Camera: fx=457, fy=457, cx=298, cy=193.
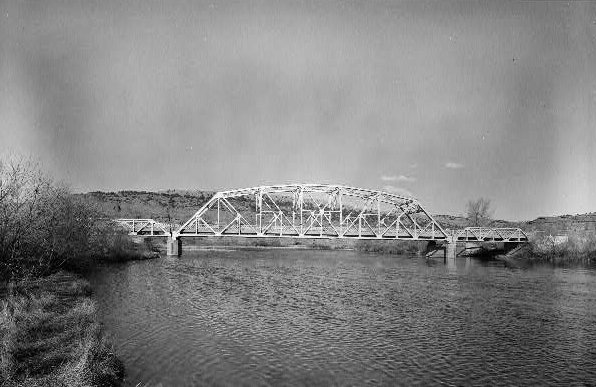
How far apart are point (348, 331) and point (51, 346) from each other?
1246cm

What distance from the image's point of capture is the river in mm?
15117

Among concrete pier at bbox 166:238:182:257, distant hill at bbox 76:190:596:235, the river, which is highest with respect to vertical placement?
distant hill at bbox 76:190:596:235

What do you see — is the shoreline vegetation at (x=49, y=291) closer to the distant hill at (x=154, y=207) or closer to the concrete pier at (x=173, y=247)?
the concrete pier at (x=173, y=247)

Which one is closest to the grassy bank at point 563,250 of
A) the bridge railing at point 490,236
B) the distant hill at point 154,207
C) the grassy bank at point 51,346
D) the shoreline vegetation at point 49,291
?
the bridge railing at point 490,236

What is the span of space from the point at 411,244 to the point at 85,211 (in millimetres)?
64448

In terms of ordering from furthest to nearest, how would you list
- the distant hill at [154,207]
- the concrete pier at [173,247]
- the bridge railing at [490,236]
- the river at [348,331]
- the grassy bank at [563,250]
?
the distant hill at [154,207], the bridge railing at [490,236], the concrete pier at [173,247], the grassy bank at [563,250], the river at [348,331]

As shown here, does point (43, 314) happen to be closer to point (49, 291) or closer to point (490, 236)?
point (49, 291)

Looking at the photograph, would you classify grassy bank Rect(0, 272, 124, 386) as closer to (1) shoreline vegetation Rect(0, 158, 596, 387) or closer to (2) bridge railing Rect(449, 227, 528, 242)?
(1) shoreline vegetation Rect(0, 158, 596, 387)

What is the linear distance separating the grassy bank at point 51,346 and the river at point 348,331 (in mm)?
1269

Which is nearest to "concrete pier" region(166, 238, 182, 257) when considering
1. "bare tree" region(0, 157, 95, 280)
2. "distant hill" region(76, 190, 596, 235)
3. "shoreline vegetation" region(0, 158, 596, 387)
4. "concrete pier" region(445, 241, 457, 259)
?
"shoreline vegetation" region(0, 158, 596, 387)

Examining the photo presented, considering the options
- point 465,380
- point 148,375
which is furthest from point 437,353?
point 148,375

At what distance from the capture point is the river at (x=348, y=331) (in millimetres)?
15117

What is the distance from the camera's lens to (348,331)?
21234 millimetres

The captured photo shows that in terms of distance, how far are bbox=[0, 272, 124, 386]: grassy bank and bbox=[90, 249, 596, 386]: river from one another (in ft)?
4.16
